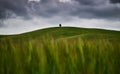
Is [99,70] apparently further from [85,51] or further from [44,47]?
[44,47]

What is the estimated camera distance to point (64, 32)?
51781 mm

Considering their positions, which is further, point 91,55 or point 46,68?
point 91,55

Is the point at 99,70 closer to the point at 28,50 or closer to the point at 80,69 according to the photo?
the point at 80,69

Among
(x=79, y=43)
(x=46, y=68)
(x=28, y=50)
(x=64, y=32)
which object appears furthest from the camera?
(x=64, y=32)

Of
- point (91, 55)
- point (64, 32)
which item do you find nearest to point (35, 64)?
point (91, 55)

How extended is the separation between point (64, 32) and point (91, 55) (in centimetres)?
5009

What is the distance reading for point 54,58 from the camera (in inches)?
62.0

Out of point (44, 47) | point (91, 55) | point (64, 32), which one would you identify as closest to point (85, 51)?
point (91, 55)

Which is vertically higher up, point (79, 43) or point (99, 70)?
point (79, 43)

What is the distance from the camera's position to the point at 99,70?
165 cm

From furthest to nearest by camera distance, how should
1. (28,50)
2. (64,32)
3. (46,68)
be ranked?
(64,32) → (28,50) → (46,68)

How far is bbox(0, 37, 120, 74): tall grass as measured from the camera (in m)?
1.55

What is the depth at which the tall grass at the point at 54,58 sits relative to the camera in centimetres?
155

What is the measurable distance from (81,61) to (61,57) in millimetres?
140
